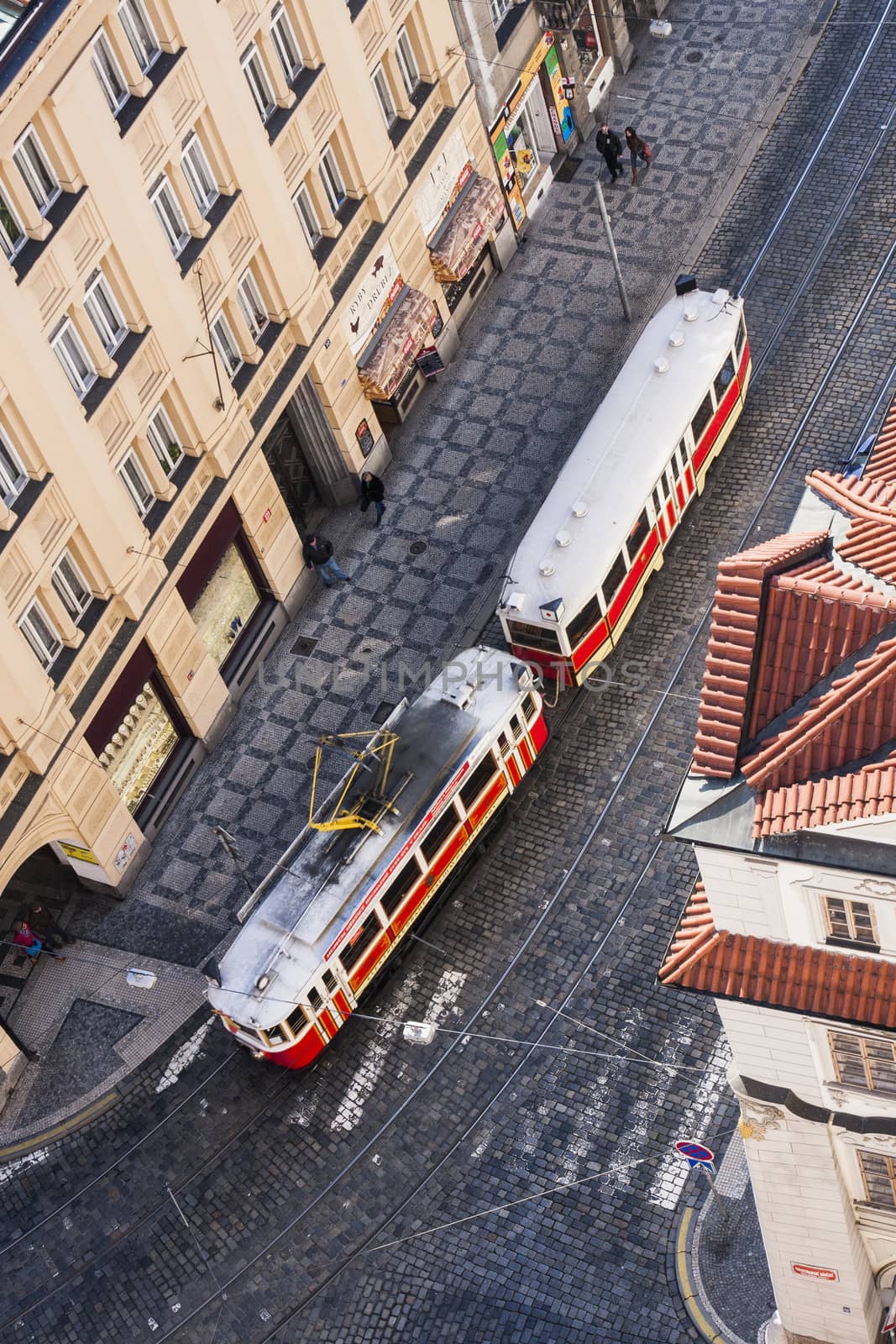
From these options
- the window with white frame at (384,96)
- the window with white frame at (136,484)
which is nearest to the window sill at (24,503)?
the window with white frame at (136,484)

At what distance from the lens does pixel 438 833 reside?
51562 millimetres

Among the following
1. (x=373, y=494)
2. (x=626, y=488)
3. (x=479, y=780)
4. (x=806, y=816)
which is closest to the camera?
(x=806, y=816)

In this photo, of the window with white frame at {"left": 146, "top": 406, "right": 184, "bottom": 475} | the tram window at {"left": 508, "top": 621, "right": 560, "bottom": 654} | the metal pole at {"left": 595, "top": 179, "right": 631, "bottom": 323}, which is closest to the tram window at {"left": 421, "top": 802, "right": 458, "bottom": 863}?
the tram window at {"left": 508, "top": 621, "right": 560, "bottom": 654}

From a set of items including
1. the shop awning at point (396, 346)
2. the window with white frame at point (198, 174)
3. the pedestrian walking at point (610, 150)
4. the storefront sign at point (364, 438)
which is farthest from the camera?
the pedestrian walking at point (610, 150)

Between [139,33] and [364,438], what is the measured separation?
53.8 feet

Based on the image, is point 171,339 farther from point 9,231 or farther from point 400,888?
point 400,888

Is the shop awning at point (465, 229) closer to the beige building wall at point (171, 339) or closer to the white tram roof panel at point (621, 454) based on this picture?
the beige building wall at point (171, 339)

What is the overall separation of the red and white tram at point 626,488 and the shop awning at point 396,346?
7.06 metres

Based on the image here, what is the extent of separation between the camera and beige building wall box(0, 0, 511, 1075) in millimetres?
48125

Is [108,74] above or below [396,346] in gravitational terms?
below

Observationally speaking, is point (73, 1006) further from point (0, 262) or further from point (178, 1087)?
point (0, 262)

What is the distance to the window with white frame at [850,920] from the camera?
3275cm

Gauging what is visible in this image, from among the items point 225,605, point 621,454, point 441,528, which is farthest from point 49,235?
point 441,528

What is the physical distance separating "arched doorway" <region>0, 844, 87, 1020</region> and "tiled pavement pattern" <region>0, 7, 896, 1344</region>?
5840mm
